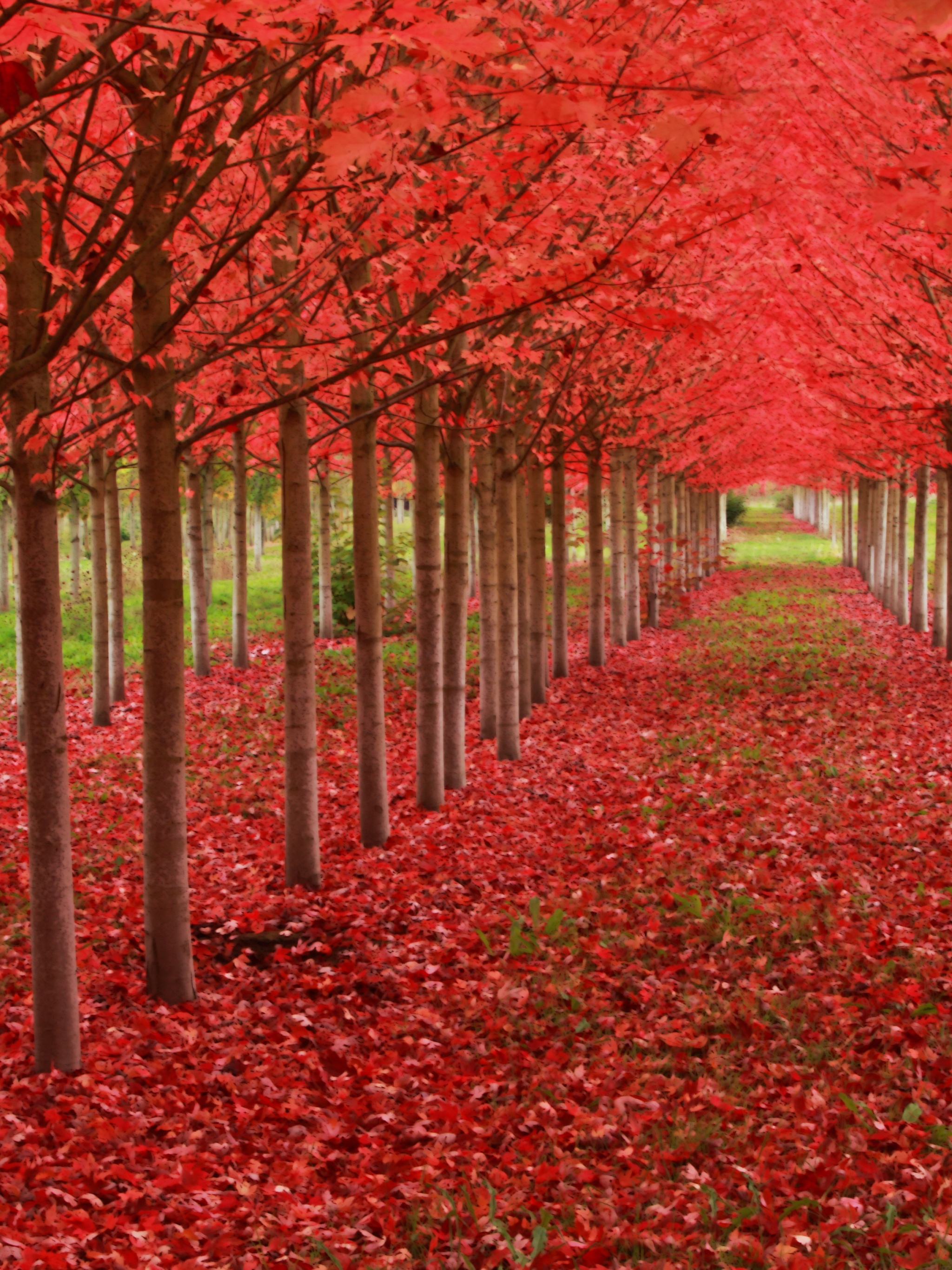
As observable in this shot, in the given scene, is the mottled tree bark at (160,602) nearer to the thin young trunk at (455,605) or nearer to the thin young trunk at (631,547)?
the thin young trunk at (455,605)

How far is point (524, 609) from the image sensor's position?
13.1 meters

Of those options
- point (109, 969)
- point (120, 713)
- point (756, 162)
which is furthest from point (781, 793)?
point (120, 713)

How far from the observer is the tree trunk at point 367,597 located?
785 cm

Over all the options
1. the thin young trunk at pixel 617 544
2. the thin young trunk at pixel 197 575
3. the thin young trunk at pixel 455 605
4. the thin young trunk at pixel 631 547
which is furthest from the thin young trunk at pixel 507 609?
the thin young trunk at pixel 631 547

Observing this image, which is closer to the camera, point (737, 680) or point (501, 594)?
point (501, 594)

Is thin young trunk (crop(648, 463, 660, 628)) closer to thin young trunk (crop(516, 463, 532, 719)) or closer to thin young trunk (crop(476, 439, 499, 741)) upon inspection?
thin young trunk (crop(516, 463, 532, 719))

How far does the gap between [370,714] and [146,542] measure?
120 inches

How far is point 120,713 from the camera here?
545 inches

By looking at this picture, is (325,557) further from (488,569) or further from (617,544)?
(488,569)

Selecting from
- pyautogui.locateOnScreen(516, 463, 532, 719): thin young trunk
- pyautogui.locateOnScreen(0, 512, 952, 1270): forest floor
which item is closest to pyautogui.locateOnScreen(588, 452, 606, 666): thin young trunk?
pyautogui.locateOnScreen(516, 463, 532, 719): thin young trunk

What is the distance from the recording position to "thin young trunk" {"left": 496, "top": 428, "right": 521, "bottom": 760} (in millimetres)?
10938

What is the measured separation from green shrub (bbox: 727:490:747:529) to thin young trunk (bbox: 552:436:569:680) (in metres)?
52.1

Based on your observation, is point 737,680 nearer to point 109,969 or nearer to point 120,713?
point 120,713

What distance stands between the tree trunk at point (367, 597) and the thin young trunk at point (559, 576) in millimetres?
7096
